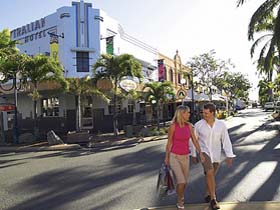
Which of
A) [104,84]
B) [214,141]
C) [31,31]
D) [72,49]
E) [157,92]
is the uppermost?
[31,31]

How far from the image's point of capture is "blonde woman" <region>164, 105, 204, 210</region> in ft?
19.8

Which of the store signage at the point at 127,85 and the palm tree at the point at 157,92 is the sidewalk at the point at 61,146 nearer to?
the store signage at the point at 127,85

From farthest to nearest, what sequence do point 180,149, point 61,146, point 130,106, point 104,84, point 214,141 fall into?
point 130,106 → point 104,84 → point 61,146 → point 214,141 → point 180,149

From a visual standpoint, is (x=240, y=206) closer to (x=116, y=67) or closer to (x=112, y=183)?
(x=112, y=183)

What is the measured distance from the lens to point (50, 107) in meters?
26.0

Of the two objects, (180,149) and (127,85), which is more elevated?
(127,85)

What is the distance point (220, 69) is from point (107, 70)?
29.7 meters

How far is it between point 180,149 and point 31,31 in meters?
25.7

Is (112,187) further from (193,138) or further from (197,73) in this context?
(197,73)

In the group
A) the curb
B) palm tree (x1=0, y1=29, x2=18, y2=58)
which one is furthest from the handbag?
palm tree (x1=0, y1=29, x2=18, y2=58)

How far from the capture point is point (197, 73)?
153 ft

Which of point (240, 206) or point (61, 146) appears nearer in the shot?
point (240, 206)

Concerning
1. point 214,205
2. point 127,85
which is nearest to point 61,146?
point 127,85

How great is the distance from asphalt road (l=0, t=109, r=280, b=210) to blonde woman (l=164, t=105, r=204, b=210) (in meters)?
0.76
